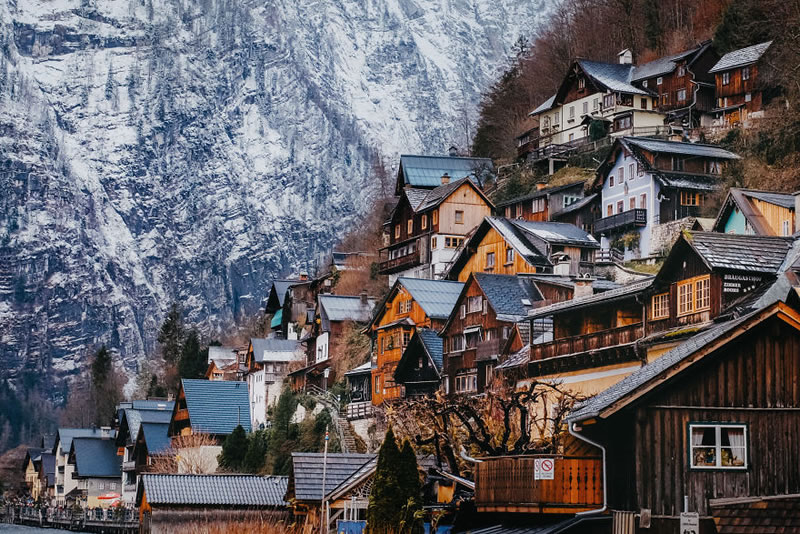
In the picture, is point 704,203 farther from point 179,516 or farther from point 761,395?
point 761,395

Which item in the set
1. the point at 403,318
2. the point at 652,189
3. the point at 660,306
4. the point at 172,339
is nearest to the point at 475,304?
the point at 403,318

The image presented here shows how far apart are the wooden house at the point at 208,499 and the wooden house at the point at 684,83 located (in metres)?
47.2

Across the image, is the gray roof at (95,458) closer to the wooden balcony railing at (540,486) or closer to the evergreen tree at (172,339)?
the evergreen tree at (172,339)

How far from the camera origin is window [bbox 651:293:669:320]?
160 feet

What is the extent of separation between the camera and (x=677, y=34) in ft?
365

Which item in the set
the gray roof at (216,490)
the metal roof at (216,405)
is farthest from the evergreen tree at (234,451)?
the gray roof at (216,490)

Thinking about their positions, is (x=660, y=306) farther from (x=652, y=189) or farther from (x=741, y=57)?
(x=741, y=57)

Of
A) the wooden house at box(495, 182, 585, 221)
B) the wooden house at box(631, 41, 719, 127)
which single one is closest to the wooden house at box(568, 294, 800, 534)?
the wooden house at box(495, 182, 585, 221)

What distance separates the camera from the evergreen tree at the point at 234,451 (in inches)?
3425

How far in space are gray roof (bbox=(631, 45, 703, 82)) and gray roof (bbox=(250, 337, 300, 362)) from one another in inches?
1263

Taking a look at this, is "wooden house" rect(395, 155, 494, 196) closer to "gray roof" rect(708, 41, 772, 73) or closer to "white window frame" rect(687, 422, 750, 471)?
"gray roof" rect(708, 41, 772, 73)

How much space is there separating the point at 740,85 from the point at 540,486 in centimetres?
6386

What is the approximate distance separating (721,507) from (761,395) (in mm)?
2846

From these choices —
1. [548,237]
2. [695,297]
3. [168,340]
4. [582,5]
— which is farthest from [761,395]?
[168,340]
